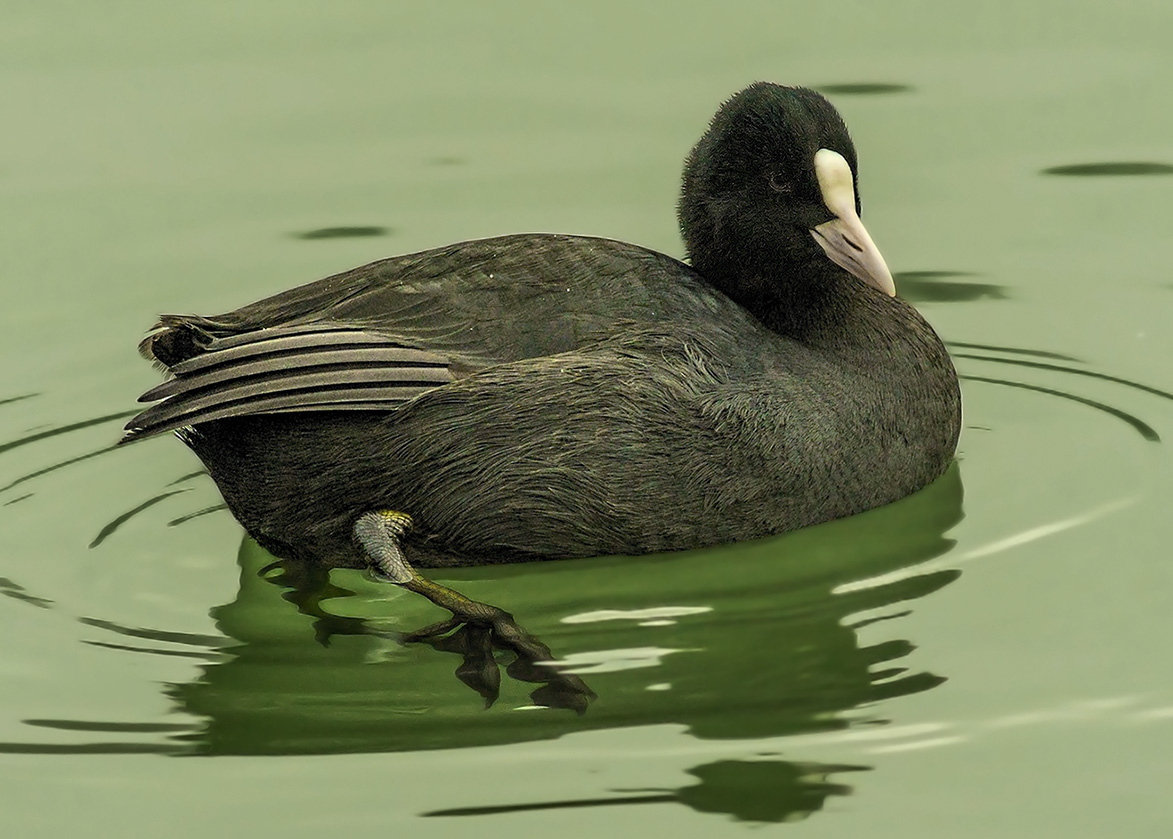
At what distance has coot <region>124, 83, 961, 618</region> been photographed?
680 centimetres

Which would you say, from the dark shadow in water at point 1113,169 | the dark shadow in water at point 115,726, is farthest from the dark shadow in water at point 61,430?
the dark shadow in water at point 1113,169

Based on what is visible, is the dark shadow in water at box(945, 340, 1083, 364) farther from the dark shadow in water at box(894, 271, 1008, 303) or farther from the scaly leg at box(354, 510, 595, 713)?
the scaly leg at box(354, 510, 595, 713)

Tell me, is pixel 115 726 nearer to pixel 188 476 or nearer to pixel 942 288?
pixel 188 476

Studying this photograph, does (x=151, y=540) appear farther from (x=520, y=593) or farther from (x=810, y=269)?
(x=810, y=269)

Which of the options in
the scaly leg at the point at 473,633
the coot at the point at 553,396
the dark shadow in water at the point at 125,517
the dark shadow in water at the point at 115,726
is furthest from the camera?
the dark shadow in water at the point at 125,517

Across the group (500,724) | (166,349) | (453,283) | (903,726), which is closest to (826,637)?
(903,726)

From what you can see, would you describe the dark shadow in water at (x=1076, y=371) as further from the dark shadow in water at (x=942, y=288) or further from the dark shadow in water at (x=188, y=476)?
the dark shadow in water at (x=188, y=476)

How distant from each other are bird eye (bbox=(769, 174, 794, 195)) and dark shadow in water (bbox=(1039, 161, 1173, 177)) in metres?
3.11

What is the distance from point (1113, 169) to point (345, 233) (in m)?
3.48

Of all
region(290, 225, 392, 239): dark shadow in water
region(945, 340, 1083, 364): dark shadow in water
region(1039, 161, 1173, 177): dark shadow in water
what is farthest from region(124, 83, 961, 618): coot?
region(1039, 161, 1173, 177): dark shadow in water

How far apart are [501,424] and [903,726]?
1.63 m

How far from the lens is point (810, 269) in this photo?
24.4 ft

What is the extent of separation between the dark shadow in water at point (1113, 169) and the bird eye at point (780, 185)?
3.11 m

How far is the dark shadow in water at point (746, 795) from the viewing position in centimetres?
560
